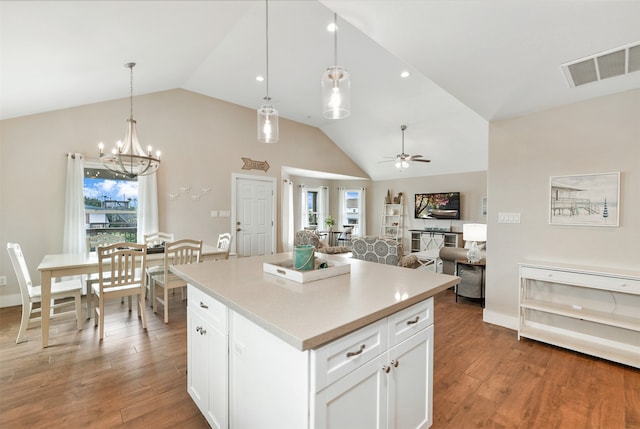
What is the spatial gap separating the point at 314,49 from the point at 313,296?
3.61m

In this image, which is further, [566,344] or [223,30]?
[223,30]

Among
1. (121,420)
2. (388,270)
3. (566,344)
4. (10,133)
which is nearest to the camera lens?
(121,420)

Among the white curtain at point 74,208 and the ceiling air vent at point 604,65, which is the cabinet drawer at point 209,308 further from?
the white curtain at point 74,208

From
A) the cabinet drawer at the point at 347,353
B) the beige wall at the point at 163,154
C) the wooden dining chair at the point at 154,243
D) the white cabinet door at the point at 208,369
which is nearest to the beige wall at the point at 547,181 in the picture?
the cabinet drawer at the point at 347,353

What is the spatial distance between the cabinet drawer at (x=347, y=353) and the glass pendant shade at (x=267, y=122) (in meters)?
1.91

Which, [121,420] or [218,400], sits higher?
[218,400]

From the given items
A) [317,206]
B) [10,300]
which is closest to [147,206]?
[10,300]

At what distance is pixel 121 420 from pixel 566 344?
3.66 meters

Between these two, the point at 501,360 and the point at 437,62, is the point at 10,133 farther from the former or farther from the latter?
the point at 501,360

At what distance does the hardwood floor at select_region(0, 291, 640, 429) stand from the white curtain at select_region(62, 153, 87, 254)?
1.27m

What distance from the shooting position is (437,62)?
7.78ft

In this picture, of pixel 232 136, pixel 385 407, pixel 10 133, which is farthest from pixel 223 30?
pixel 385 407

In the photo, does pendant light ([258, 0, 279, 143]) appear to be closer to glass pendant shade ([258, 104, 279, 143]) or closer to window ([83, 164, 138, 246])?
glass pendant shade ([258, 104, 279, 143])

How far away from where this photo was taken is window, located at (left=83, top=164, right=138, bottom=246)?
14.3 feet
